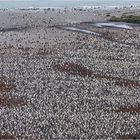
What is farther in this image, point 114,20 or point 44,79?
point 114,20

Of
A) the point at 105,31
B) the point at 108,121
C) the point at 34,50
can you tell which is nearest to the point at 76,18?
the point at 105,31

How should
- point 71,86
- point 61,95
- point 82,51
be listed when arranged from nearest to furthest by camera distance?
1. point 61,95
2. point 71,86
3. point 82,51

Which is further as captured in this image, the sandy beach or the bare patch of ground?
the bare patch of ground

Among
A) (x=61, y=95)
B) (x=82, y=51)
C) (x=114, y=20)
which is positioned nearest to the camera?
(x=61, y=95)

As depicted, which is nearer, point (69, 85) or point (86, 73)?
point (69, 85)

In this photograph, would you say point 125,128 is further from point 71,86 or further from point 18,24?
point 18,24

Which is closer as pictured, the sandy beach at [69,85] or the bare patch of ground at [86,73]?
the sandy beach at [69,85]
